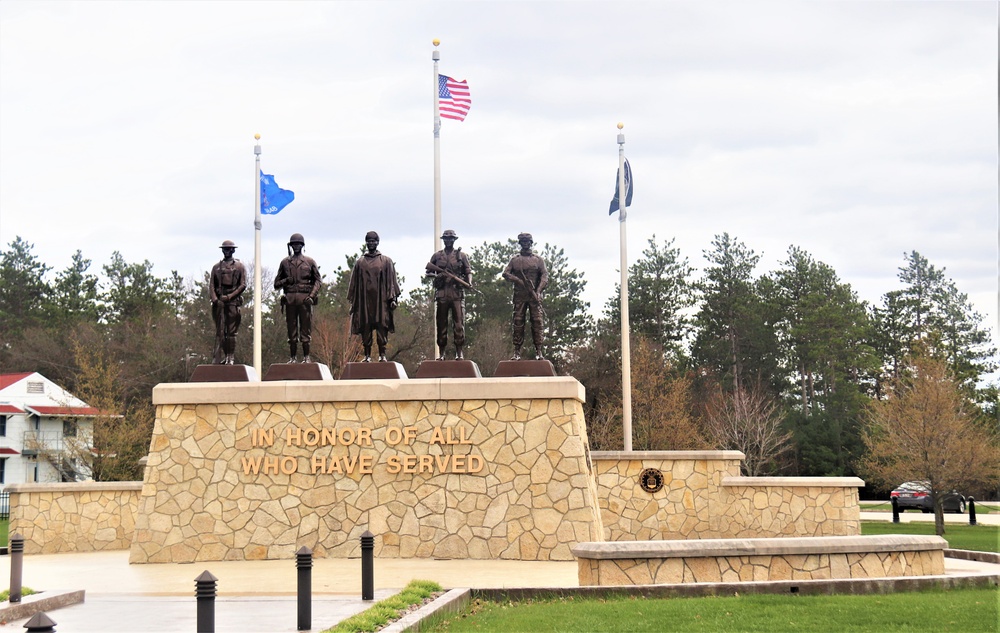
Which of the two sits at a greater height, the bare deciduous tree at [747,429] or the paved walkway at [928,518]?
the bare deciduous tree at [747,429]

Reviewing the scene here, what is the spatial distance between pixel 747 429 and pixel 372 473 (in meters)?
28.7

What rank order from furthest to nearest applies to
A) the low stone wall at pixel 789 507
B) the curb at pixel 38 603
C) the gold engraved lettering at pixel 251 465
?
the low stone wall at pixel 789 507 < the gold engraved lettering at pixel 251 465 < the curb at pixel 38 603

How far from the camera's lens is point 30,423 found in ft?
170

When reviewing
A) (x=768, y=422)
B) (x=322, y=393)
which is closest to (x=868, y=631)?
(x=322, y=393)

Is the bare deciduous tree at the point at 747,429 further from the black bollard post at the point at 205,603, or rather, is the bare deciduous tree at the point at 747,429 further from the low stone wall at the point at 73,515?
the black bollard post at the point at 205,603

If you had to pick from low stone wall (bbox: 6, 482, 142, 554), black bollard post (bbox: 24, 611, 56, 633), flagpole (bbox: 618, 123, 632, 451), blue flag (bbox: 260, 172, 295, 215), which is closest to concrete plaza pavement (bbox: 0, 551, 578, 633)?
low stone wall (bbox: 6, 482, 142, 554)

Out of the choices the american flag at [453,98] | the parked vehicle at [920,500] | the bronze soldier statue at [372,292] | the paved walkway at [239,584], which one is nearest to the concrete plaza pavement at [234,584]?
the paved walkway at [239,584]

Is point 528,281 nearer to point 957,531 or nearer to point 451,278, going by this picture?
point 451,278

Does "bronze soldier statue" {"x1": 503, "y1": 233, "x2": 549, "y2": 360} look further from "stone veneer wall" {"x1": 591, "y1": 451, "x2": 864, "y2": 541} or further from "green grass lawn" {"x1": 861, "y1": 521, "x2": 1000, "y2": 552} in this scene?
"green grass lawn" {"x1": 861, "y1": 521, "x2": 1000, "y2": 552}

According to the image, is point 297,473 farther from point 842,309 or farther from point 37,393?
point 842,309

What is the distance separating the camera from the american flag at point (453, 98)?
2200 centimetres

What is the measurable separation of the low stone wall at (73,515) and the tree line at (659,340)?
741 inches

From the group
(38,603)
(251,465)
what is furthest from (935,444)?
(38,603)

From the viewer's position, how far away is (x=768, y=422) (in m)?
45.8
